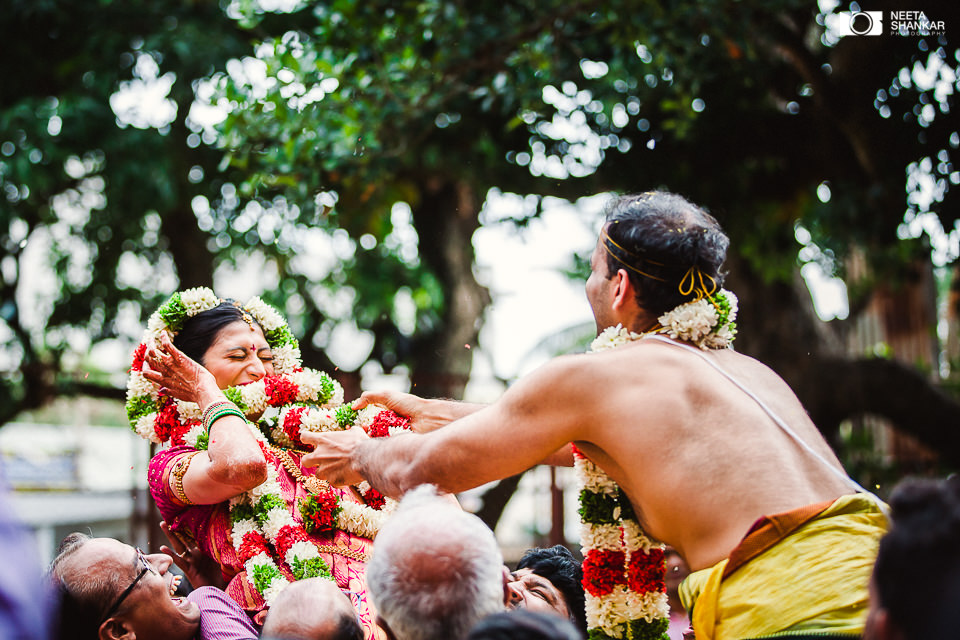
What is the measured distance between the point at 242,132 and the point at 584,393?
13.5 feet

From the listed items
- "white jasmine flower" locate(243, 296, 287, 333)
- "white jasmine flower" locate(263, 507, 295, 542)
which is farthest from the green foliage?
"white jasmine flower" locate(263, 507, 295, 542)

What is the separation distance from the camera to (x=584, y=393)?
237cm

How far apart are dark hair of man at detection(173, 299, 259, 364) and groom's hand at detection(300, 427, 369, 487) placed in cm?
89

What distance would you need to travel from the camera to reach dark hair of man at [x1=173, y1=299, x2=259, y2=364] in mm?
3553

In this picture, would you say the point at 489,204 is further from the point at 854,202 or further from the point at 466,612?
the point at 466,612

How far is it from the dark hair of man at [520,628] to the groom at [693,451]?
0.68m

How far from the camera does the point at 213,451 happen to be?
290 centimetres

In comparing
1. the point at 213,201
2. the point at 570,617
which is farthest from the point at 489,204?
the point at 570,617

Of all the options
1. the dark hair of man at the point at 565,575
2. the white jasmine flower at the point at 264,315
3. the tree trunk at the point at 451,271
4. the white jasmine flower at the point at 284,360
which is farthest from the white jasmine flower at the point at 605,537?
the tree trunk at the point at 451,271

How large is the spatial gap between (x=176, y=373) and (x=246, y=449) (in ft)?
1.78

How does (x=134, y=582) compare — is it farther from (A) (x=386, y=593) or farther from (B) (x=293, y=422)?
(A) (x=386, y=593)

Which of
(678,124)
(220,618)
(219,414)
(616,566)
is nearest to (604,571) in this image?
(616,566)

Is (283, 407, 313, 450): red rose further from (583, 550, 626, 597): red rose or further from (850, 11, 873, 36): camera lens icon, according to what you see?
(850, 11, 873, 36): camera lens icon

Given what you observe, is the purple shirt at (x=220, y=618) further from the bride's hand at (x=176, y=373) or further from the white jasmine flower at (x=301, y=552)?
the bride's hand at (x=176, y=373)
